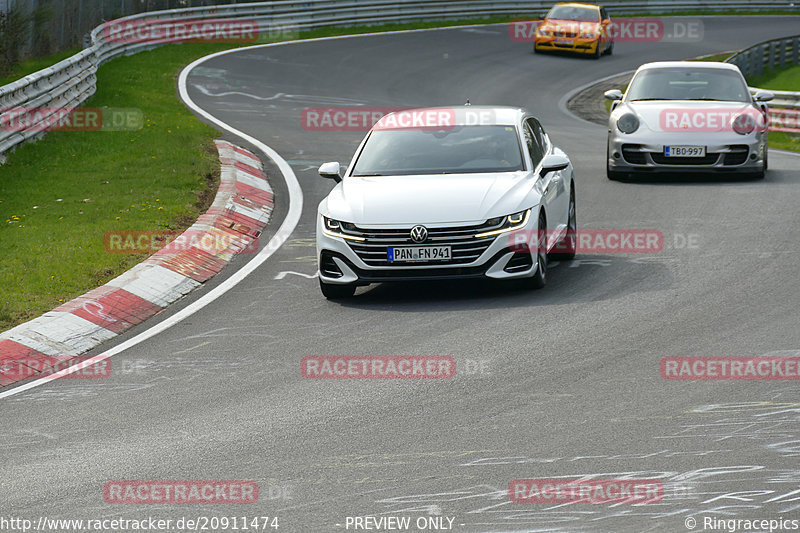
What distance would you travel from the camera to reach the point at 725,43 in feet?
139

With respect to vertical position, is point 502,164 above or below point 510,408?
above

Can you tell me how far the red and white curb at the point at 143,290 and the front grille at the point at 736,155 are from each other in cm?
595

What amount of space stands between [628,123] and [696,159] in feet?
3.48

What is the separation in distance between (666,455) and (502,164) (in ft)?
17.5

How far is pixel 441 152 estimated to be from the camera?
11.4m

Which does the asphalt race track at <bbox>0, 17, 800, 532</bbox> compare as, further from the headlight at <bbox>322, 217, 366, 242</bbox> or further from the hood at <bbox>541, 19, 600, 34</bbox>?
the hood at <bbox>541, 19, 600, 34</bbox>

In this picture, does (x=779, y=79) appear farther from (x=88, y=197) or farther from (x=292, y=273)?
(x=292, y=273)

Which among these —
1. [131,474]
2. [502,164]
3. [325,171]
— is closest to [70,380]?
[131,474]

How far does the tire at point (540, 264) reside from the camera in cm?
1046

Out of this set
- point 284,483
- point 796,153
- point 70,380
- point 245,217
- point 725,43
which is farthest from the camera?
point 725,43

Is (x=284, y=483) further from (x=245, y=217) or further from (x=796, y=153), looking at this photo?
(x=796, y=153)

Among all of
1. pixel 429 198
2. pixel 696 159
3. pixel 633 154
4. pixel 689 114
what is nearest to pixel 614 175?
pixel 633 154

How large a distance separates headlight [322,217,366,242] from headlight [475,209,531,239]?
104cm

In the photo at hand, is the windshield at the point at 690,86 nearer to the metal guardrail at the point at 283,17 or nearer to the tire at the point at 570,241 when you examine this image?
the tire at the point at 570,241
